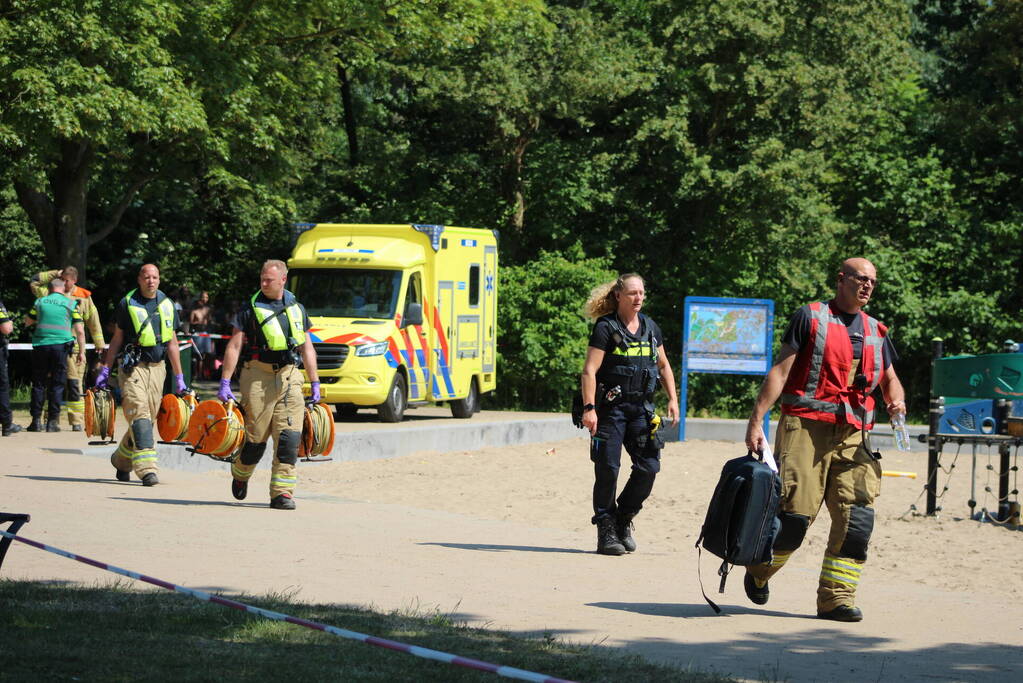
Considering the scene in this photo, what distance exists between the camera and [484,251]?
2328 centimetres

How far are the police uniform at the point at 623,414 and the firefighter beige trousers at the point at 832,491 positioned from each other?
7.02ft

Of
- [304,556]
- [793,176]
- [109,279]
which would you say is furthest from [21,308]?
[304,556]

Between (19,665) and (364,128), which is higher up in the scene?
(364,128)

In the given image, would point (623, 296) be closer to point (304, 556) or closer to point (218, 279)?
point (304, 556)

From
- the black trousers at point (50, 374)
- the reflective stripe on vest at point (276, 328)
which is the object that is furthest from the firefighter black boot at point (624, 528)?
the black trousers at point (50, 374)

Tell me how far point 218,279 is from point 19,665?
97.5 ft

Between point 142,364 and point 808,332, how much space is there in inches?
263

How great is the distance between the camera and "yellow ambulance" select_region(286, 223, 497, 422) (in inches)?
798

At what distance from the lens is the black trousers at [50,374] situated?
1720cm

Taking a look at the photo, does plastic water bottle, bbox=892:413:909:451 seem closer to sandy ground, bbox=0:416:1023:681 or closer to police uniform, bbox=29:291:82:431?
sandy ground, bbox=0:416:1023:681

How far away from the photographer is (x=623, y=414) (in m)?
9.70

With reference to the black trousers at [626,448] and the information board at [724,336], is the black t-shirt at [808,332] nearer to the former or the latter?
the black trousers at [626,448]

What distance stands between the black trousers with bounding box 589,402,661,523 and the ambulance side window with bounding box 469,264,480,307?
43.5 ft

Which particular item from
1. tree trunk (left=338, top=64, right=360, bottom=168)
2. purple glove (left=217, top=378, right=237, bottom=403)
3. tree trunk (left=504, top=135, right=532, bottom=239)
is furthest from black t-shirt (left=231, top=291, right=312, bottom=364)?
tree trunk (left=338, top=64, right=360, bottom=168)
